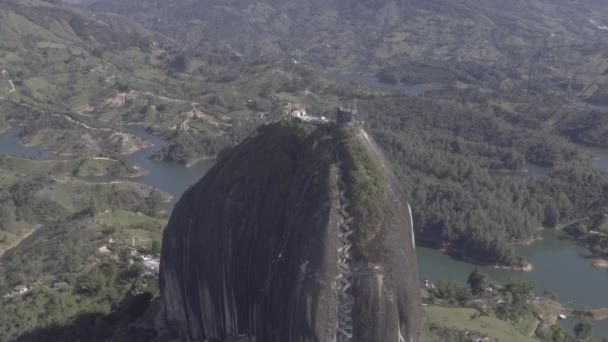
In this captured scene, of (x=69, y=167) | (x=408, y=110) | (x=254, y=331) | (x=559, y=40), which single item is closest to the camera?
(x=254, y=331)

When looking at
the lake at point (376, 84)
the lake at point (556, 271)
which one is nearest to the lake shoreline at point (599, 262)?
the lake at point (556, 271)

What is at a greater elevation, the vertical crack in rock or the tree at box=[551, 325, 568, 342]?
the vertical crack in rock

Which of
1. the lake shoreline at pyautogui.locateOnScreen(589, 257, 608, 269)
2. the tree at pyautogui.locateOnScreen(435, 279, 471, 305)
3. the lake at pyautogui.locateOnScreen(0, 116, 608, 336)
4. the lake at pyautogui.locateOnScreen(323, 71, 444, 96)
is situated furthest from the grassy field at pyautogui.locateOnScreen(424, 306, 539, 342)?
the lake at pyautogui.locateOnScreen(323, 71, 444, 96)

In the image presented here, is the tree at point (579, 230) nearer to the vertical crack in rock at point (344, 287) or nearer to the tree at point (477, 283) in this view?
the tree at point (477, 283)

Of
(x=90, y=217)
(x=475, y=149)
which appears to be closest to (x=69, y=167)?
(x=90, y=217)

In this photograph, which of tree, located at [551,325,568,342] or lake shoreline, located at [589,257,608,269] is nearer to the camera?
tree, located at [551,325,568,342]

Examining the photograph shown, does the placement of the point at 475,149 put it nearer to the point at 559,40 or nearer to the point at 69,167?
the point at 69,167

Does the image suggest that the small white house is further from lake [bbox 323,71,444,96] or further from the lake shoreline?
lake [bbox 323,71,444,96]
